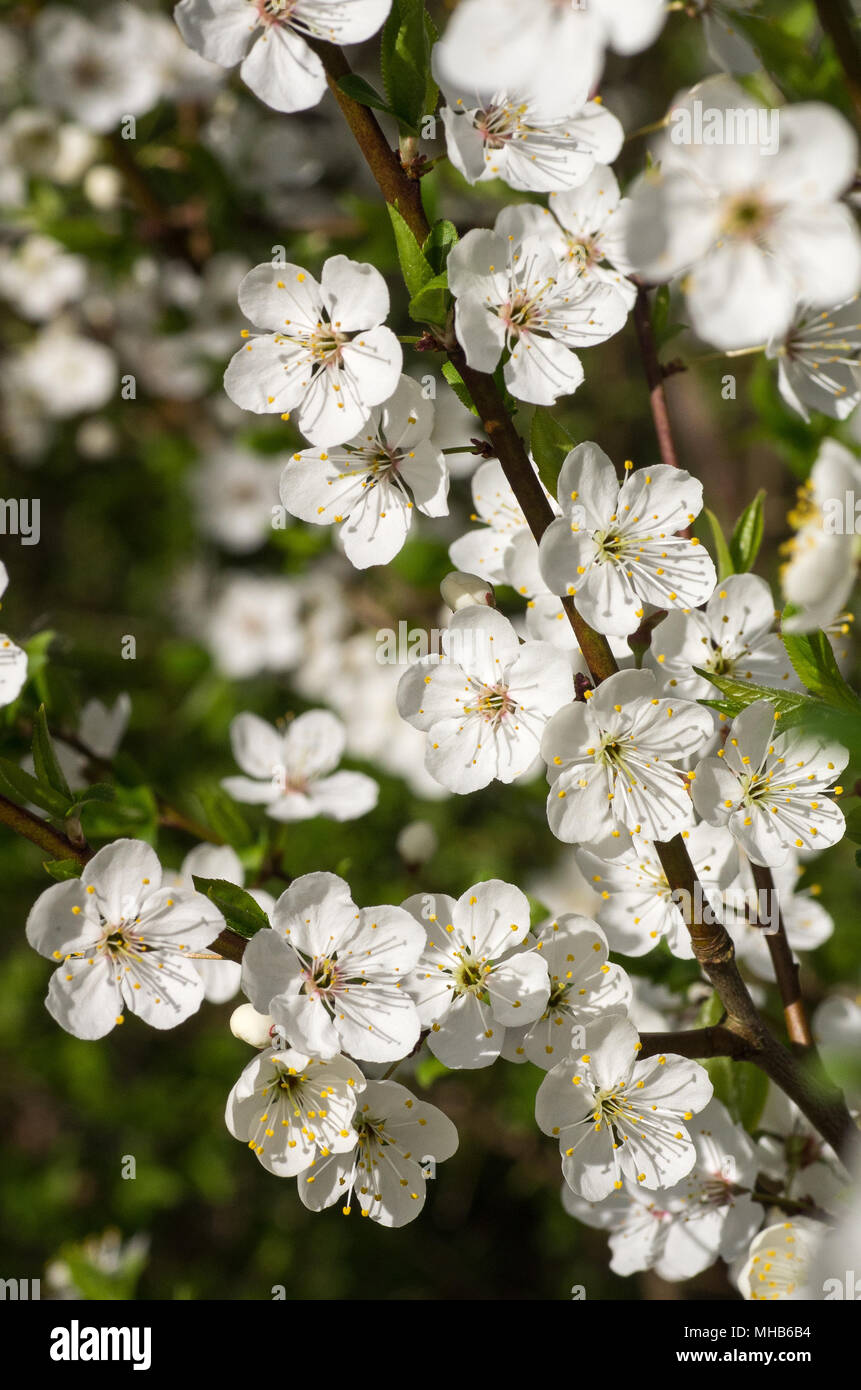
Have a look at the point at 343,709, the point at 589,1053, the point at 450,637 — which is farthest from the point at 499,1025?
the point at 343,709

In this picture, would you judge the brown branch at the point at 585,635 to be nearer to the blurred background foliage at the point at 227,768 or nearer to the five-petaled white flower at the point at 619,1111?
the five-petaled white flower at the point at 619,1111

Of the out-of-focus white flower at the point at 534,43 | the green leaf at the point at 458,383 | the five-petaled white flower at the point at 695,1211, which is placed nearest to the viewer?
the out-of-focus white flower at the point at 534,43

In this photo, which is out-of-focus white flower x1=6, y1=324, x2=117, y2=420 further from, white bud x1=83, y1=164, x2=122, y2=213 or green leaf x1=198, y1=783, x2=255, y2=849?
green leaf x1=198, y1=783, x2=255, y2=849

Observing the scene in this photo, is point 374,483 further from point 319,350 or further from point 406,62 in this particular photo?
point 406,62

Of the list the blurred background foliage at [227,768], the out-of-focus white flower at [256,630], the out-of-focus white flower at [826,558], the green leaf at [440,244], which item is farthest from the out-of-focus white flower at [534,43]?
the out-of-focus white flower at [256,630]

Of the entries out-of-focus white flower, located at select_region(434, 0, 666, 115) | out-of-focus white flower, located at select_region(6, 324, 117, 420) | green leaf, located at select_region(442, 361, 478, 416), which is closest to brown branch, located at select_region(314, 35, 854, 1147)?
green leaf, located at select_region(442, 361, 478, 416)

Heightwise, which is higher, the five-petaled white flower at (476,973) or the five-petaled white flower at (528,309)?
the five-petaled white flower at (528,309)
